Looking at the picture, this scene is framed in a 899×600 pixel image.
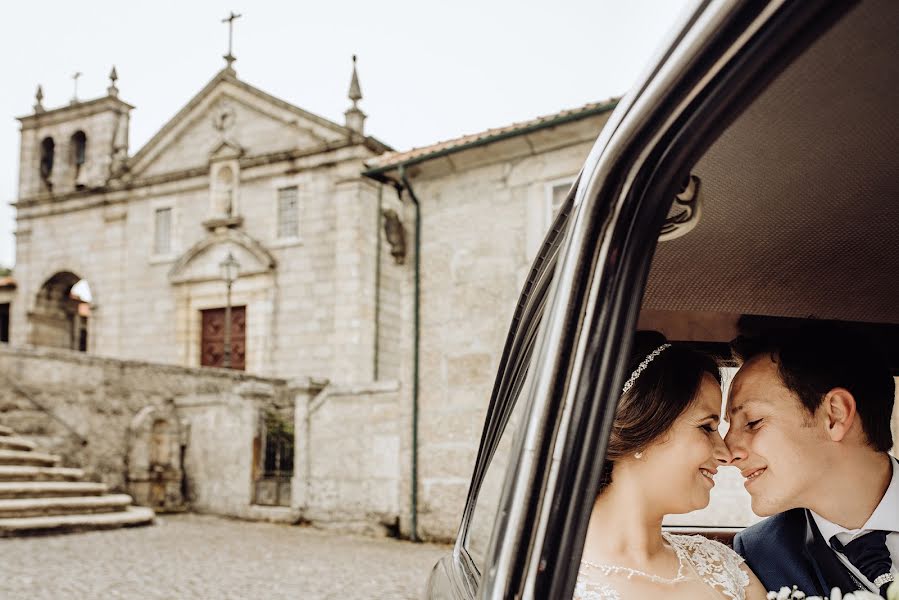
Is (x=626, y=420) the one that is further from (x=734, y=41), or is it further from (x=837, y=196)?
(x=734, y=41)

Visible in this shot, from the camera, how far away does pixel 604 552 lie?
171 cm

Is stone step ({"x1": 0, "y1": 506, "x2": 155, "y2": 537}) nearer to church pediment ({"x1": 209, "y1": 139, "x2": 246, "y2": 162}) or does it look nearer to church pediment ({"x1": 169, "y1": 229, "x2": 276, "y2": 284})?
church pediment ({"x1": 169, "y1": 229, "x2": 276, "y2": 284})

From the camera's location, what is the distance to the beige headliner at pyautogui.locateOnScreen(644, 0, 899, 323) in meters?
1.08

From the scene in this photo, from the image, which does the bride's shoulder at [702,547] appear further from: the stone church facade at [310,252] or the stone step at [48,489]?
the stone step at [48,489]

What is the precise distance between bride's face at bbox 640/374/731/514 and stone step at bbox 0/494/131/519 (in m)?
12.0

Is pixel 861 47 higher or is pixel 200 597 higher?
pixel 861 47

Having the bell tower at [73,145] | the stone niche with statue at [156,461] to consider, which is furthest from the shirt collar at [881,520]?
the bell tower at [73,145]

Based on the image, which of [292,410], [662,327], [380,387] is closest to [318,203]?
[292,410]

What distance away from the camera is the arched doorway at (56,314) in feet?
95.5

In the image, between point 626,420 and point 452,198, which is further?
point 452,198

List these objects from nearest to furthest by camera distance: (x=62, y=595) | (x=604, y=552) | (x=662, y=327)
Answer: (x=604, y=552)
(x=662, y=327)
(x=62, y=595)

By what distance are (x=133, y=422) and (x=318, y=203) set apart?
950cm

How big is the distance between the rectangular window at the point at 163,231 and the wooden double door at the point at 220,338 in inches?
110

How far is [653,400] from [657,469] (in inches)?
6.2
